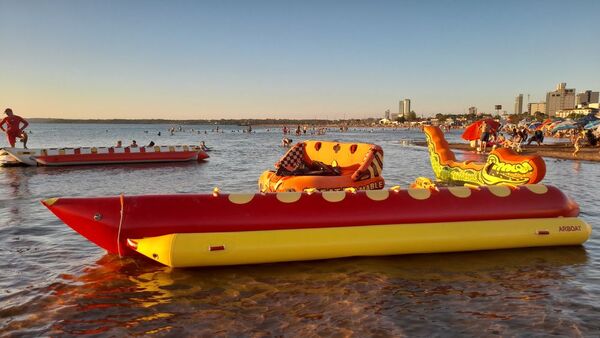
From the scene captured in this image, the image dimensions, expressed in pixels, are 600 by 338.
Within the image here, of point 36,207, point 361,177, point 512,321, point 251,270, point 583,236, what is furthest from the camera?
point 36,207

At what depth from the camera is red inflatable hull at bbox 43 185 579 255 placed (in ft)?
18.5

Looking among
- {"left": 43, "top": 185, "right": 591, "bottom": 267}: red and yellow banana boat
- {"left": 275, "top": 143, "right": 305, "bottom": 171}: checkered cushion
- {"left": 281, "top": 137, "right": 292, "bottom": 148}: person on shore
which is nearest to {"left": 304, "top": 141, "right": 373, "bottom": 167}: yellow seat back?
{"left": 275, "top": 143, "right": 305, "bottom": 171}: checkered cushion

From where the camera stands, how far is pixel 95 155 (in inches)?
739

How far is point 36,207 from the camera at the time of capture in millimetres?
9961

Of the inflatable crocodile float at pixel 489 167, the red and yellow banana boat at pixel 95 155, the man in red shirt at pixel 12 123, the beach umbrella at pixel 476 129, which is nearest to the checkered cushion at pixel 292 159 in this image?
the inflatable crocodile float at pixel 489 167

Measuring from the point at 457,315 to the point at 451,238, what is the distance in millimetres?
1738

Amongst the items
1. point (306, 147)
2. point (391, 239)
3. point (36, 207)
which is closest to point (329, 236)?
point (391, 239)

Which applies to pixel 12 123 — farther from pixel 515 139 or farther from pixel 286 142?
pixel 515 139

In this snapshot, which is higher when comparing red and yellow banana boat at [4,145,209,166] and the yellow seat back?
the yellow seat back

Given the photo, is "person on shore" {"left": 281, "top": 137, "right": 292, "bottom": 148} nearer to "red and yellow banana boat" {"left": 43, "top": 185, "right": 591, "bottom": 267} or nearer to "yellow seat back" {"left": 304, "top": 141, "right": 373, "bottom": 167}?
"yellow seat back" {"left": 304, "top": 141, "right": 373, "bottom": 167}

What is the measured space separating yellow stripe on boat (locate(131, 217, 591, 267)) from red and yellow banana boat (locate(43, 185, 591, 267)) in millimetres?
13

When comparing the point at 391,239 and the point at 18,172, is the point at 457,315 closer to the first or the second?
the point at 391,239

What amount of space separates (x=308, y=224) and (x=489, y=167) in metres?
5.26

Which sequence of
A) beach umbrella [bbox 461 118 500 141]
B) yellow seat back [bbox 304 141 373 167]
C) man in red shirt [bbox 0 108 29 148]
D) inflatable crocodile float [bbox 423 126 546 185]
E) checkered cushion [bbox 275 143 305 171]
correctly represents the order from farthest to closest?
1. beach umbrella [bbox 461 118 500 141]
2. man in red shirt [bbox 0 108 29 148]
3. checkered cushion [bbox 275 143 305 171]
4. yellow seat back [bbox 304 141 373 167]
5. inflatable crocodile float [bbox 423 126 546 185]
